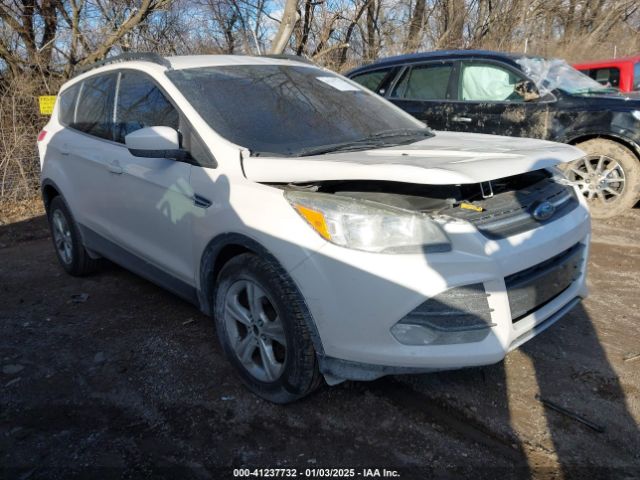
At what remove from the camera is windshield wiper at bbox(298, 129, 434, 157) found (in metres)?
2.81

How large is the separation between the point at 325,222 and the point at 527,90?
4.61m

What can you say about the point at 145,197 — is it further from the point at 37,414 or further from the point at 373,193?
the point at 373,193

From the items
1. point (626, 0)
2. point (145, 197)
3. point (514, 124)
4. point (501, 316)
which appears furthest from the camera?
point (626, 0)

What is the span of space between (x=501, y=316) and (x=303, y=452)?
1.04 metres

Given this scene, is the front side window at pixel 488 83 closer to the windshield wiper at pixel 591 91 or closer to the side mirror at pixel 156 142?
the windshield wiper at pixel 591 91

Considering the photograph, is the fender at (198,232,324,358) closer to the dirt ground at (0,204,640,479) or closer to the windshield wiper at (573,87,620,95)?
the dirt ground at (0,204,640,479)

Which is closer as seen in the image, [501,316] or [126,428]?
[501,316]

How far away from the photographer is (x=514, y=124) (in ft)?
19.4

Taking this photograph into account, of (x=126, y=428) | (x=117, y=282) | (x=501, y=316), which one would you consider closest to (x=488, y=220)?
(x=501, y=316)

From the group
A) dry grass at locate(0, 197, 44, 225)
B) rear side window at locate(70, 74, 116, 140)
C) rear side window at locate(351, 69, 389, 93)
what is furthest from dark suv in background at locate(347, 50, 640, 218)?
dry grass at locate(0, 197, 44, 225)

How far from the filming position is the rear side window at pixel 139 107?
3192mm

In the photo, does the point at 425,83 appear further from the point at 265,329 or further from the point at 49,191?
the point at 265,329

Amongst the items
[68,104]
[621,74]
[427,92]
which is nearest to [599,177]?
[427,92]

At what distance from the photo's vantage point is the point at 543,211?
2529 mm
